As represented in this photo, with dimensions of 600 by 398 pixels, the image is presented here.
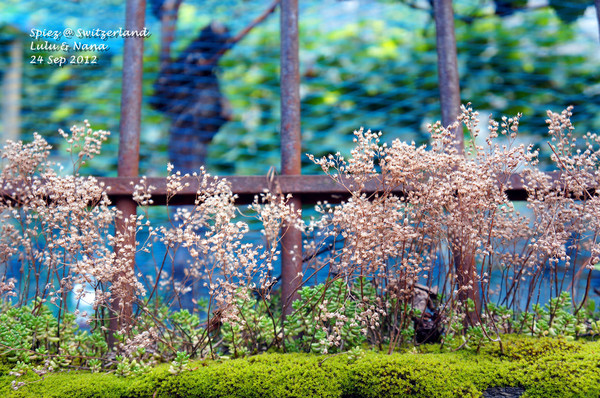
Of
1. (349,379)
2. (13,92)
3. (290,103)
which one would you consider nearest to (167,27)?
(13,92)

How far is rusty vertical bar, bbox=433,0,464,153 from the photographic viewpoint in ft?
9.83

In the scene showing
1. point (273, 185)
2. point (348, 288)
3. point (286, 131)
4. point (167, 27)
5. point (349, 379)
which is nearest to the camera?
point (349, 379)

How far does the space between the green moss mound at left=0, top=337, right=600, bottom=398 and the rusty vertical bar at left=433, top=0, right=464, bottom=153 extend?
1.37m

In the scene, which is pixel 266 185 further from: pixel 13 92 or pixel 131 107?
pixel 13 92

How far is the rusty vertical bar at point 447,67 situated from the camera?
2996 mm

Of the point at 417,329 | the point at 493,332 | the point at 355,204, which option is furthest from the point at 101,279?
the point at 493,332

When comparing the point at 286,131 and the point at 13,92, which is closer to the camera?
the point at 286,131

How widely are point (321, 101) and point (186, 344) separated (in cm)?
260

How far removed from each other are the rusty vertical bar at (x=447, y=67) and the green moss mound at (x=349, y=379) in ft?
4.48

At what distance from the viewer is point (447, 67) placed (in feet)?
10.0

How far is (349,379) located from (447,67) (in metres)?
2.10

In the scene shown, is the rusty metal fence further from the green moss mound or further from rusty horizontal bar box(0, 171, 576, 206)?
the green moss mound

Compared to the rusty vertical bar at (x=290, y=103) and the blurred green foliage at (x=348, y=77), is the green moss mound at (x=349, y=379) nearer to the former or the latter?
the rusty vertical bar at (x=290, y=103)

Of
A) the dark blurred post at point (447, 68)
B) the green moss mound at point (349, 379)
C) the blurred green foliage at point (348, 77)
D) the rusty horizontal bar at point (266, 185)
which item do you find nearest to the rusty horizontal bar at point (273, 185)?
the rusty horizontal bar at point (266, 185)
